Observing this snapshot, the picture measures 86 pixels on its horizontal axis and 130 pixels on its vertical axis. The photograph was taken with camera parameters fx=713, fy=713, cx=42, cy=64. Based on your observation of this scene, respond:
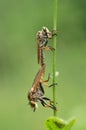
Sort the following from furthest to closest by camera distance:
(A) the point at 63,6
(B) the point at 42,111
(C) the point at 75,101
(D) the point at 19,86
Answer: (A) the point at 63,6
(D) the point at 19,86
(B) the point at 42,111
(C) the point at 75,101

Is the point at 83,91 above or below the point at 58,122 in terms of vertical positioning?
below

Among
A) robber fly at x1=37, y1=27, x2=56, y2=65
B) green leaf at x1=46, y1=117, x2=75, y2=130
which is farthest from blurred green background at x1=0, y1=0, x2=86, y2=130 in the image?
green leaf at x1=46, y1=117, x2=75, y2=130

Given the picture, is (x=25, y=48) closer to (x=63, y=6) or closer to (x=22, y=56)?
(x=22, y=56)

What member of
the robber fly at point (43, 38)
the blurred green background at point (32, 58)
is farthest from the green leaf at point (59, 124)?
the blurred green background at point (32, 58)

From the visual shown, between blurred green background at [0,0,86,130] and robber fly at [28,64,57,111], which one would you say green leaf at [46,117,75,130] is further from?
blurred green background at [0,0,86,130]

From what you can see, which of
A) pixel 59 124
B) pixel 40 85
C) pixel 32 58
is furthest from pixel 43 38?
pixel 32 58

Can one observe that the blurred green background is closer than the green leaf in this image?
No

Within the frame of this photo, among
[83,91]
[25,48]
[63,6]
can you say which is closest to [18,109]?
[83,91]

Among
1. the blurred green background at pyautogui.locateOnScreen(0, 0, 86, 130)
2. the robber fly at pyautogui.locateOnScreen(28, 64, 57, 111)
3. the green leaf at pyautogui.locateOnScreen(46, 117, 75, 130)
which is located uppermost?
the green leaf at pyautogui.locateOnScreen(46, 117, 75, 130)
